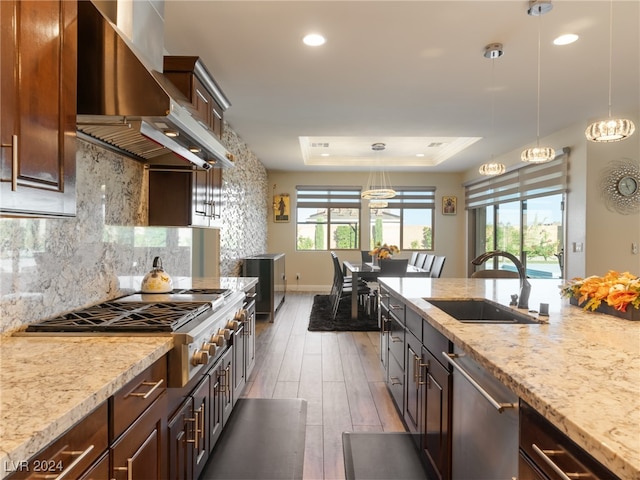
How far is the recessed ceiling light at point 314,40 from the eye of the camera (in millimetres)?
2721

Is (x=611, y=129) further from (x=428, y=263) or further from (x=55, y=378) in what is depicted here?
(x=428, y=263)

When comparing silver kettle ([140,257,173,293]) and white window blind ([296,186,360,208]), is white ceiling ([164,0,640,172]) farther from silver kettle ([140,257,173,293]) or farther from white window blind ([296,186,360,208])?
white window blind ([296,186,360,208])

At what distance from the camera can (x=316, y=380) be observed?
324 centimetres

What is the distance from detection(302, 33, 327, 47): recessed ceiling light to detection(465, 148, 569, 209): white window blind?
3890 mm

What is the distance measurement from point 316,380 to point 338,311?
288cm

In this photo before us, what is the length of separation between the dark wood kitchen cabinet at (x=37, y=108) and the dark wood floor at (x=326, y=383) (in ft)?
5.88

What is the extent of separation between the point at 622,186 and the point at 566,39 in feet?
8.57

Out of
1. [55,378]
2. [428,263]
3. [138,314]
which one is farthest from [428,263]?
[55,378]

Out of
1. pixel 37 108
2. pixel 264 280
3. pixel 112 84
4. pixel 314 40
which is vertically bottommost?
pixel 264 280

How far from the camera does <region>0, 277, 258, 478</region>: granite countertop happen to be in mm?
715

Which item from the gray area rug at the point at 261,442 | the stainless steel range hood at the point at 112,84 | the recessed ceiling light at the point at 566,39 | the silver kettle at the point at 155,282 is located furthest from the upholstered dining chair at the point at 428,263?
the stainless steel range hood at the point at 112,84

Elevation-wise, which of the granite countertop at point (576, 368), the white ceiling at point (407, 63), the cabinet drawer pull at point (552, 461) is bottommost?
the cabinet drawer pull at point (552, 461)

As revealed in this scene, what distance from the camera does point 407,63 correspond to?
316cm

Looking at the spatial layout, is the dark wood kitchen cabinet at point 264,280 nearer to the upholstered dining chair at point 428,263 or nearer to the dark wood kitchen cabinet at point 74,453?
the upholstered dining chair at point 428,263
